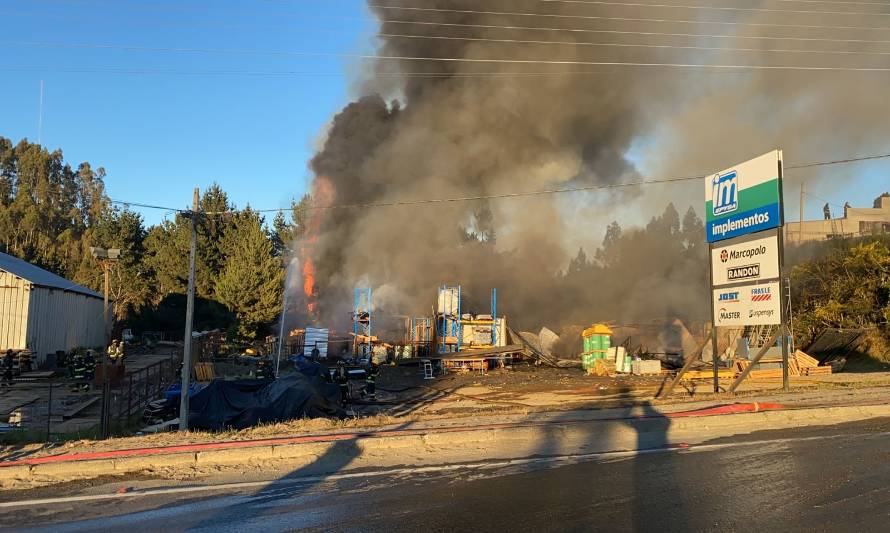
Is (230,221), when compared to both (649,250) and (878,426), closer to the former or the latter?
(649,250)

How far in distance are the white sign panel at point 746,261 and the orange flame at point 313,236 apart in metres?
24.3

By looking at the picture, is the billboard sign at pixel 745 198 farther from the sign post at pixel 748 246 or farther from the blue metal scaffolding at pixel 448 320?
the blue metal scaffolding at pixel 448 320

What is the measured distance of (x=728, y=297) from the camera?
13.2 m

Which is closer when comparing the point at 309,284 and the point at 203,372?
the point at 203,372

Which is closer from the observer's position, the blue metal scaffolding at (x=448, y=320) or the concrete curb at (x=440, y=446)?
the concrete curb at (x=440, y=446)

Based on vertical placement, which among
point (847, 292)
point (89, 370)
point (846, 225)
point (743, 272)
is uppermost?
point (846, 225)

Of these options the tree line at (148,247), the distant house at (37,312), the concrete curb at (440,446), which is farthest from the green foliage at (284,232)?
the concrete curb at (440,446)

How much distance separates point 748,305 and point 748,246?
1179 mm

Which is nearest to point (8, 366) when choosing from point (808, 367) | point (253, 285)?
point (253, 285)

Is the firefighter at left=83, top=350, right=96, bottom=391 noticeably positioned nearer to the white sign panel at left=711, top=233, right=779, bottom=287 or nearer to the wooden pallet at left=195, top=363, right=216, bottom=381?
the wooden pallet at left=195, top=363, right=216, bottom=381

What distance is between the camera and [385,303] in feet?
105

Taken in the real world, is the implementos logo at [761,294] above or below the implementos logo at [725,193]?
below

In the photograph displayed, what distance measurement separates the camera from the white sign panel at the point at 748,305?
12.0 metres

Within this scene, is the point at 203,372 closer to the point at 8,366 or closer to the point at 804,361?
the point at 8,366
